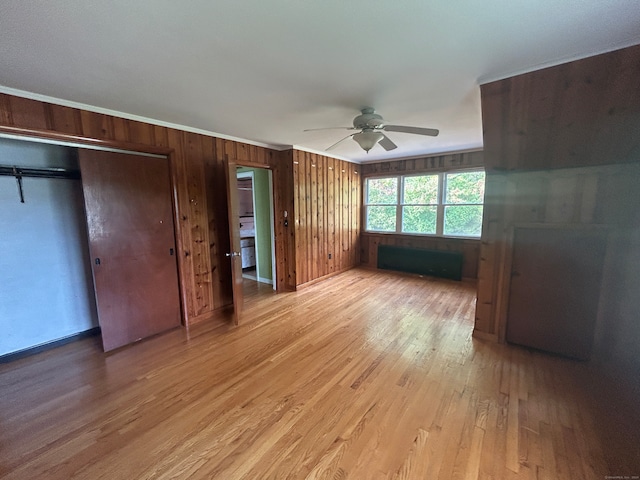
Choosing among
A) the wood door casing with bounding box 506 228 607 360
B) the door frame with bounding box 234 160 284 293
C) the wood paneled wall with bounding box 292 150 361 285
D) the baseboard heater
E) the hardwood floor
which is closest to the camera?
the hardwood floor

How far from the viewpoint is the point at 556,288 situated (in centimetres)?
251

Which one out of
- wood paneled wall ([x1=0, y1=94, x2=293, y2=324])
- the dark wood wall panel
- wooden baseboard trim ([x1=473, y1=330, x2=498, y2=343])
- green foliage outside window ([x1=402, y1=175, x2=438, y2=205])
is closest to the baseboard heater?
green foliage outside window ([x1=402, y1=175, x2=438, y2=205])

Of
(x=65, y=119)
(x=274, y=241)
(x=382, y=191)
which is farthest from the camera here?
(x=382, y=191)

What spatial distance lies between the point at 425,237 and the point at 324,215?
206cm

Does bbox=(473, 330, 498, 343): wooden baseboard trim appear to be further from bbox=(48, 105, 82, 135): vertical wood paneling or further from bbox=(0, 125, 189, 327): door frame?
bbox=(48, 105, 82, 135): vertical wood paneling

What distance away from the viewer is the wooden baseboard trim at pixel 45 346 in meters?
2.48

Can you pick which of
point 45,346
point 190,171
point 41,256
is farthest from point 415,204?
point 45,346

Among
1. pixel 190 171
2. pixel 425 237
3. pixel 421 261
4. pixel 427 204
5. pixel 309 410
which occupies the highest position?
pixel 190 171

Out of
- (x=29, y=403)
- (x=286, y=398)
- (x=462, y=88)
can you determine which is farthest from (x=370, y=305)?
(x=29, y=403)

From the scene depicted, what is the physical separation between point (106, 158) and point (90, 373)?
1977 mm

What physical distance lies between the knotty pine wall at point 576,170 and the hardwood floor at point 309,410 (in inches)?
20.6

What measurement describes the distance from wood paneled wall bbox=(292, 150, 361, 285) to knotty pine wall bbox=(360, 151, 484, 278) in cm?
26

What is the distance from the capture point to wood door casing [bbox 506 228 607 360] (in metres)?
2.38

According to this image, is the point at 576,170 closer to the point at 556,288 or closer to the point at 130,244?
the point at 556,288
